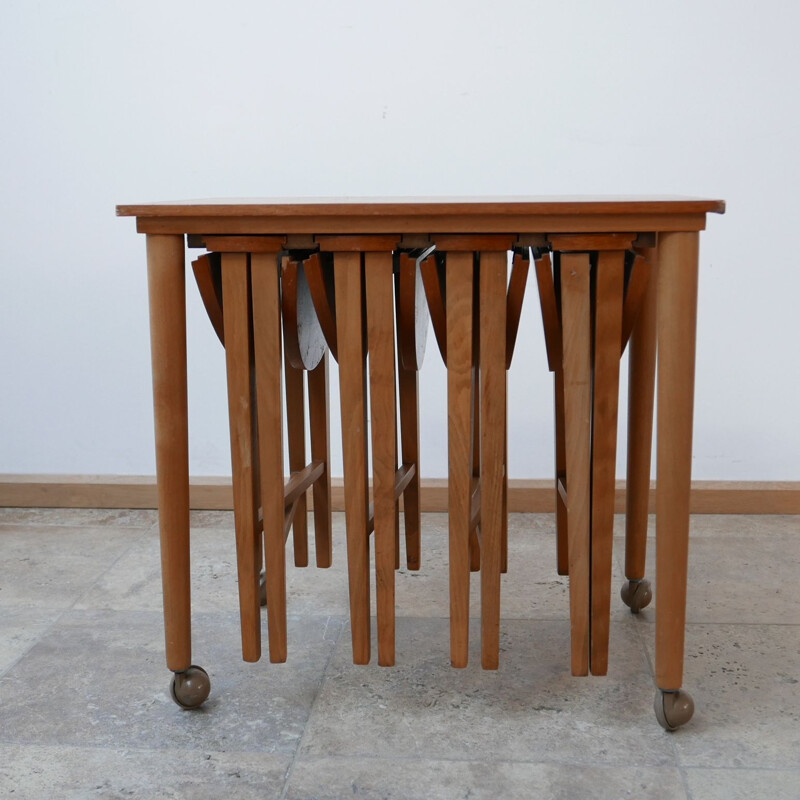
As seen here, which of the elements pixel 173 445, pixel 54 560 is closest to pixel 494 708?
pixel 173 445

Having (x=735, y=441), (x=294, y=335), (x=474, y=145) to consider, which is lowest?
(x=735, y=441)

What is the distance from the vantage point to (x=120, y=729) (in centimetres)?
195

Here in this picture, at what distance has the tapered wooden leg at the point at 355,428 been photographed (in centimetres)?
185

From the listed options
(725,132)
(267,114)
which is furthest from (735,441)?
(267,114)

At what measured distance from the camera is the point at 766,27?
2953 millimetres

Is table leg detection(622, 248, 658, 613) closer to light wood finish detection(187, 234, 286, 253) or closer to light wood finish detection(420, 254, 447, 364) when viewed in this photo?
light wood finish detection(420, 254, 447, 364)

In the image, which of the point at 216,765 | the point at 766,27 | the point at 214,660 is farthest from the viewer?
the point at 766,27

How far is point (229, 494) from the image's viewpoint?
3.37 metres

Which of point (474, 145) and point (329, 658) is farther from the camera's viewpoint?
point (474, 145)

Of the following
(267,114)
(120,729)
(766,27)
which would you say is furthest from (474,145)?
(120,729)

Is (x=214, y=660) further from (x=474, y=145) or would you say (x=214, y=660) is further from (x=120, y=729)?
(x=474, y=145)

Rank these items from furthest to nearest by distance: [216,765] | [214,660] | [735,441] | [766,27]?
[735,441] < [766,27] < [214,660] < [216,765]

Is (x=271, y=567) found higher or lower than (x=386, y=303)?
lower

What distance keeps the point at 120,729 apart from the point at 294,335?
80 centimetres
